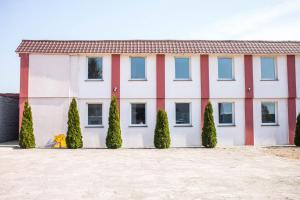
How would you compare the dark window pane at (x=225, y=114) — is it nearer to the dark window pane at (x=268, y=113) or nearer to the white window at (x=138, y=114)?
the dark window pane at (x=268, y=113)

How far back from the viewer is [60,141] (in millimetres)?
19938

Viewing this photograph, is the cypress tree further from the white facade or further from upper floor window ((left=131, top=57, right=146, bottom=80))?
upper floor window ((left=131, top=57, right=146, bottom=80))

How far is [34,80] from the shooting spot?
807 inches

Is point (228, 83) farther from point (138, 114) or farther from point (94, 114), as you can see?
point (94, 114)

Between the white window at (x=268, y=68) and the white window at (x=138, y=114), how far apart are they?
8132 millimetres

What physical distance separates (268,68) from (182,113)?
6.45 m

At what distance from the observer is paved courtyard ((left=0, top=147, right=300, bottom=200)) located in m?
7.88

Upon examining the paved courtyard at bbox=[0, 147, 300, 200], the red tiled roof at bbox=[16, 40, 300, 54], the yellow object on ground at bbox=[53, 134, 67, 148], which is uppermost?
the red tiled roof at bbox=[16, 40, 300, 54]

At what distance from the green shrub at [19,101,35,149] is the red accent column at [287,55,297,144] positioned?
16010mm

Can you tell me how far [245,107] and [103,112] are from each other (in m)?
9.04

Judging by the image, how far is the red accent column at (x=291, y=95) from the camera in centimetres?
2144

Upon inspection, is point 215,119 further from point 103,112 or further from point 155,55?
point 103,112

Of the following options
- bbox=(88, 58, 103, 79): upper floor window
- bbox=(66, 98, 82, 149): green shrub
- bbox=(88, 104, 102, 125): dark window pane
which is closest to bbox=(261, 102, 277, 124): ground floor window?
bbox=(88, 104, 102, 125): dark window pane

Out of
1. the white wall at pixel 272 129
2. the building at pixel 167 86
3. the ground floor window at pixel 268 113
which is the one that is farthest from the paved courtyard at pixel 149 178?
the ground floor window at pixel 268 113
